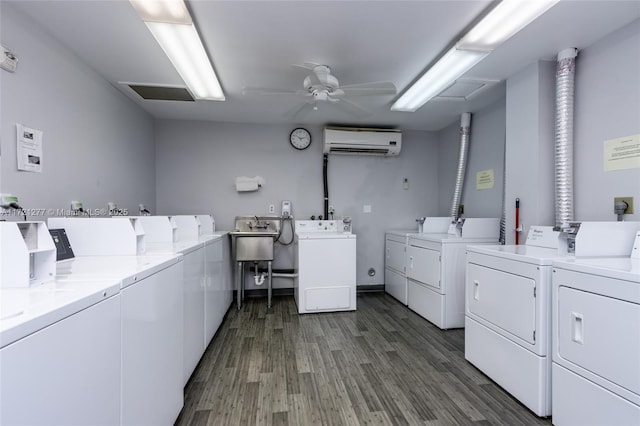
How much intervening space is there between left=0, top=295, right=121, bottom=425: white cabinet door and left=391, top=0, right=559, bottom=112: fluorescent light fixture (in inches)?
93.4

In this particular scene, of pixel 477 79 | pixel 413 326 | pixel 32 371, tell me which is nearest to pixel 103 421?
pixel 32 371

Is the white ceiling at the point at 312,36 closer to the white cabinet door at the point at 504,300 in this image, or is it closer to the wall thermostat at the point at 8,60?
the wall thermostat at the point at 8,60

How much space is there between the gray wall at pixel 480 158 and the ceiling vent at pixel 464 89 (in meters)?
0.44

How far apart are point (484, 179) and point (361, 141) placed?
158 centimetres

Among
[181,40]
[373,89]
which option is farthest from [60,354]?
[373,89]

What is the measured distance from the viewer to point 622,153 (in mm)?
1908

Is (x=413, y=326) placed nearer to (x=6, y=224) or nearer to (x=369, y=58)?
(x=369, y=58)

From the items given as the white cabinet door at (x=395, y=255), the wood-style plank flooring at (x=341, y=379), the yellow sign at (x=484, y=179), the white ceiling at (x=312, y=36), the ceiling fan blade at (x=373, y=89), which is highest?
the white ceiling at (x=312, y=36)

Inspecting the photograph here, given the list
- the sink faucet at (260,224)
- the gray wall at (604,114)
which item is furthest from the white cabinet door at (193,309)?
the gray wall at (604,114)

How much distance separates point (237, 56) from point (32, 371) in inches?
88.1

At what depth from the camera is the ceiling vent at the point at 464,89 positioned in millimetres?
2656

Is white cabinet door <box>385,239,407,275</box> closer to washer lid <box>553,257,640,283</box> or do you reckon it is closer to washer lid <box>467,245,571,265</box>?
washer lid <box>467,245,571,265</box>

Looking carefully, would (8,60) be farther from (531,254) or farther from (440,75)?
(531,254)

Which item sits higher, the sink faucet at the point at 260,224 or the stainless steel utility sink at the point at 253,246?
the sink faucet at the point at 260,224
